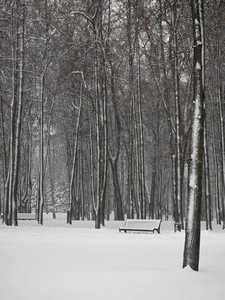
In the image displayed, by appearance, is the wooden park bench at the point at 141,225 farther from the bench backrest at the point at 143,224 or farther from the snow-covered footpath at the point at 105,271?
the snow-covered footpath at the point at 105,271

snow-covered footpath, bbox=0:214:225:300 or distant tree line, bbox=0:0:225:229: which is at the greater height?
distant tree line, bbox=0:0:225:229

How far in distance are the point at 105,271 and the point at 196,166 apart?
262cm

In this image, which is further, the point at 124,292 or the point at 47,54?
the point at 47,54

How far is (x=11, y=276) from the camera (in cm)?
618

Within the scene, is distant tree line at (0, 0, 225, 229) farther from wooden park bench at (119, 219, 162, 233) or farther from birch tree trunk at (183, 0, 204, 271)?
birch tree trunk at (183, 0, 204, 271)

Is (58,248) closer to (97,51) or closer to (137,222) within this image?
(137,222)

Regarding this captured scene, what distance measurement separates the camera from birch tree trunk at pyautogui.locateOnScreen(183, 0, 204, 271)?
22.4 ft

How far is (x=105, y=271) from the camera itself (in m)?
6.63

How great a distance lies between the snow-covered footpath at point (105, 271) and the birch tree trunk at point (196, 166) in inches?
16.3

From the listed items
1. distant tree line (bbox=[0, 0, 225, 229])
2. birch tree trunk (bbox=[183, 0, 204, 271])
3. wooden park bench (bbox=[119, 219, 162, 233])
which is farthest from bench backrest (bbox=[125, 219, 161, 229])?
birch tree trunk (bbox=[183, 0, 204, 271])

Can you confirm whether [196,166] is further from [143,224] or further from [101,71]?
[101,71]

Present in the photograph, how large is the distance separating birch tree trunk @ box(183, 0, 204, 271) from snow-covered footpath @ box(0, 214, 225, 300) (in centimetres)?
41

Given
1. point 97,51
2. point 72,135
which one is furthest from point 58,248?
point 72,135

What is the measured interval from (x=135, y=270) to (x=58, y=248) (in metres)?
3.65
